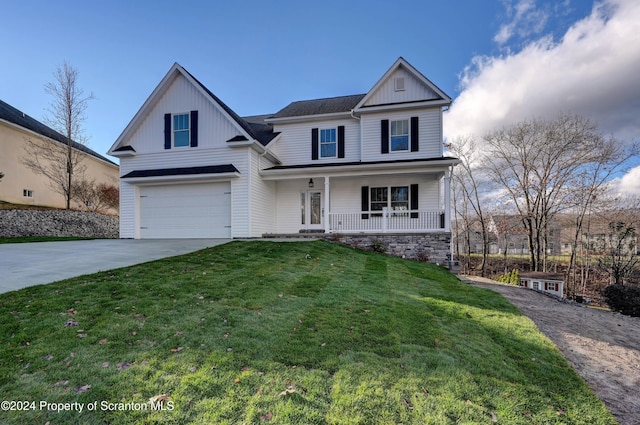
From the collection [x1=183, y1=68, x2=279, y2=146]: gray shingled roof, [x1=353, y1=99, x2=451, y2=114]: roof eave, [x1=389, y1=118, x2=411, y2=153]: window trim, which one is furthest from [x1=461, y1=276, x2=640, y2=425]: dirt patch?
[x1=183, y1=68, x2=279, y2=146]: gray shingled roof

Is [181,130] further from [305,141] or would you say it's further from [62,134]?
[62,134]

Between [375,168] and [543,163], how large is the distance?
13102 millimetres

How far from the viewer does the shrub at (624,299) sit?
857cm

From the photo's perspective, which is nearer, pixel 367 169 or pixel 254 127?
pixel 367 169

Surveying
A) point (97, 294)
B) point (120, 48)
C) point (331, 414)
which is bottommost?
point (331, 414)

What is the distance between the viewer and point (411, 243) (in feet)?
40.5

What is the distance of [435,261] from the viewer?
39.7 ft

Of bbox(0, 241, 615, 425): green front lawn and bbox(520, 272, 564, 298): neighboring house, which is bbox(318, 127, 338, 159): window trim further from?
bbox(0, 241, 615, 425): green front lawn

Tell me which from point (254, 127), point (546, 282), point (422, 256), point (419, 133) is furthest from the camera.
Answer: point (254, 127)

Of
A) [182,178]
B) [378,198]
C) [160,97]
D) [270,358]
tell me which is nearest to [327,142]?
[378,198]

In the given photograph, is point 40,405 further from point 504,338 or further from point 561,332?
point 561,332

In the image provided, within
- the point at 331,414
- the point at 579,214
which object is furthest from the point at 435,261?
the point at 579,214

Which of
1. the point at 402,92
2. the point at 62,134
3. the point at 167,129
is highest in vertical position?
the point at 402,92

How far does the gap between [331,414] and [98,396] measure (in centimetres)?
201
